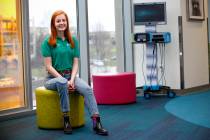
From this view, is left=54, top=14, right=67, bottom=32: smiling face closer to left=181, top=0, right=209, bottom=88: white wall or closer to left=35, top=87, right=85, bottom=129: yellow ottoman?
left=35, top=87, right=85, bottom=129: yellow ottoman

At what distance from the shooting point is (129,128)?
423cm

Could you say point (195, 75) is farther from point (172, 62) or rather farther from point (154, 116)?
point (154, 116)

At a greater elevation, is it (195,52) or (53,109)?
(195,52)

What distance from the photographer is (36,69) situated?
5824 mm

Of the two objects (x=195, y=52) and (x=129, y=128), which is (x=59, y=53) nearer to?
(x=129, y=128)

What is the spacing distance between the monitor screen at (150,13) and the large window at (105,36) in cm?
67

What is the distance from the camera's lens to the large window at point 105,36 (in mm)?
6852

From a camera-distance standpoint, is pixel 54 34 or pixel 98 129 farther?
pixel 54 34

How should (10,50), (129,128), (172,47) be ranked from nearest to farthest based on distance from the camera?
(129,128)
(10,50)
(172,47)

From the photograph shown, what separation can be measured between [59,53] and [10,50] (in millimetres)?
1280

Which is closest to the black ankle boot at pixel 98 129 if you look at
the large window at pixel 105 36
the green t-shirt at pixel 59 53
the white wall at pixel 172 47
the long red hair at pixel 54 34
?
the green t-shirt at pixel 59 53

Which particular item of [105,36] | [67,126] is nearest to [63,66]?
[67,126]

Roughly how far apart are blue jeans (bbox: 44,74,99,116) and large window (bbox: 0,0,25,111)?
1.29 m

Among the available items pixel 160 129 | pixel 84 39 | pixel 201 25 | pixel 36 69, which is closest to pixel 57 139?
pixel 160 129
